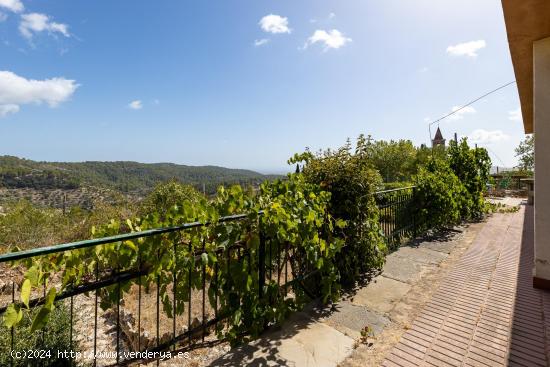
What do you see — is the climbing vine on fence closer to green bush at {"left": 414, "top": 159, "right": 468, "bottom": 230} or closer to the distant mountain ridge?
green bush at {"left": 414, "top": 159, "right": 468, "bottom": 230}

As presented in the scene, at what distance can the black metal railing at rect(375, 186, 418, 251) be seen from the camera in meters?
5.95

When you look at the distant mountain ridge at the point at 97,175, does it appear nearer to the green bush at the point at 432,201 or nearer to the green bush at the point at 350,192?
the green bush at the point at 432,201

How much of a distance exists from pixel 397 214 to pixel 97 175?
119 metres

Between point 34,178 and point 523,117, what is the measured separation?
101m

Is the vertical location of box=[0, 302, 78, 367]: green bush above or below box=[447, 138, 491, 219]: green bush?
below

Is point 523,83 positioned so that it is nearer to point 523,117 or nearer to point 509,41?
point 509,41

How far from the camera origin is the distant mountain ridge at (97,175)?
72.9 m

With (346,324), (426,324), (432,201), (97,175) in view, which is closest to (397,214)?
(432,201)

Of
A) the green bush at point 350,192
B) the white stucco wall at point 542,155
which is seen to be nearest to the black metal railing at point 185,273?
the green bush at point 350,192

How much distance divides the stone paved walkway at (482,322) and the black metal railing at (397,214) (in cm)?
141

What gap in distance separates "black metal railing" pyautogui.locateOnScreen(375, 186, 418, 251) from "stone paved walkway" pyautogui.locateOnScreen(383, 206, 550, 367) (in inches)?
55.4

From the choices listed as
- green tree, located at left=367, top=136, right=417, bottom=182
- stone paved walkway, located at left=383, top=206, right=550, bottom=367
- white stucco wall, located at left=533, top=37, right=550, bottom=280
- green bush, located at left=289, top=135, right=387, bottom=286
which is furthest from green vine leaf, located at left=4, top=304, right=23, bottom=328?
green tree, located at left=367, top=136, right=417, bottom=182

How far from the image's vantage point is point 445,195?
6.98 meters

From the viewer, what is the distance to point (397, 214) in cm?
634
